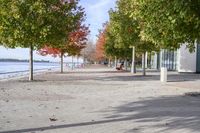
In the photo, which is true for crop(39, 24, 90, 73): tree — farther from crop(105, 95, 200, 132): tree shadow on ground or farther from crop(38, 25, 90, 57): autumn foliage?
crop(105, 95, 200, 132): tree shadow on ground

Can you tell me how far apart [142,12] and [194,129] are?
770 centimetres

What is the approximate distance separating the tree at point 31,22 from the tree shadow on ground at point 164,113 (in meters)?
11.4

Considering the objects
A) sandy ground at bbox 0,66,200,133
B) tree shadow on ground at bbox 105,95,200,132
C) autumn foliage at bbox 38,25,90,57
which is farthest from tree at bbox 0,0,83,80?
autumn foliage at bbox 38,25,90,57

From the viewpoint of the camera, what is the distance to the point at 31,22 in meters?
26.7

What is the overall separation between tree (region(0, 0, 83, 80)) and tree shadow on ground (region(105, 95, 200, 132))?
11.4m

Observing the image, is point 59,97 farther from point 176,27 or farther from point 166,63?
point 166,63

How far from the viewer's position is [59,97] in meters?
18.1

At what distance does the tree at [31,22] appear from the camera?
2661 centimetres

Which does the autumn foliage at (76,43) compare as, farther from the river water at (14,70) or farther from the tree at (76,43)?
the river water at (14,70)

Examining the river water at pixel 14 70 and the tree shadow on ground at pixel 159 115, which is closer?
the tree shadow on ground at pixel 159 115

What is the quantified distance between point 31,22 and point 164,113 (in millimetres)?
14793

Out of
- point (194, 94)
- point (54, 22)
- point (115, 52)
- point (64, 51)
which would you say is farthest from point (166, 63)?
point (194, 94)

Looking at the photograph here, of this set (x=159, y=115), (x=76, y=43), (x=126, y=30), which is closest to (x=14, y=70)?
(x=76, y=43)

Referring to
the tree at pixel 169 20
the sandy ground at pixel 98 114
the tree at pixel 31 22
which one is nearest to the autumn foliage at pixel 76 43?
the tree at pixel 31 22
